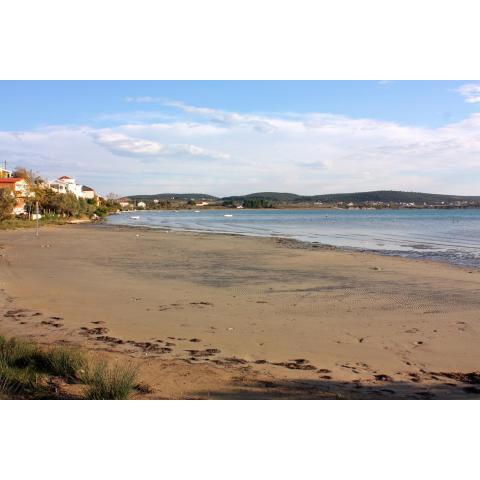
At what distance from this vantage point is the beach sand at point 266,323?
6391mm

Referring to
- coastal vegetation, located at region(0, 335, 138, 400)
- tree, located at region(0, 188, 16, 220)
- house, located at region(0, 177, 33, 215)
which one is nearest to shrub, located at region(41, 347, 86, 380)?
coastal vegetation, located at region(0, 335, 138, 400)

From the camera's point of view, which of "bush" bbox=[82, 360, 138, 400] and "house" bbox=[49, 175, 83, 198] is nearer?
"bush" bbox=[82, 360, 138, 400]

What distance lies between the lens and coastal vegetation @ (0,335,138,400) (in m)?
5.22

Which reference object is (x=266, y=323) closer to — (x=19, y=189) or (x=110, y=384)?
(x=110, y=384)

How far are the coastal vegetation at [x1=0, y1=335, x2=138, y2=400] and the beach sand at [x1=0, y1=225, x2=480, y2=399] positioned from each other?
0.52 meters

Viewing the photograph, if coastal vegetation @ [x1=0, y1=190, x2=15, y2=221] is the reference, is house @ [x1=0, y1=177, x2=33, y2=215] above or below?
above

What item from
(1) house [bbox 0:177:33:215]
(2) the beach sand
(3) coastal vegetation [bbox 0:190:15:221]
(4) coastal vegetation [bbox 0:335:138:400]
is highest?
(1) house [bbox 0:177:33:215]

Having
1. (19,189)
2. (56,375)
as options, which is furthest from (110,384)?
(19,189)

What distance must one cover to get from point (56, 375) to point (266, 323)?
436 centimetres

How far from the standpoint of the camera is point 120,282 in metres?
14.7

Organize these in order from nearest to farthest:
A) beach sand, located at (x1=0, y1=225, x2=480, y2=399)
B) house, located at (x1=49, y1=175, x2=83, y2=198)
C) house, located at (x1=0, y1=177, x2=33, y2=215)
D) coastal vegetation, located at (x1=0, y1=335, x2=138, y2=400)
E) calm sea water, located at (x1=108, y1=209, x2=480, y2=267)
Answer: coastal vegetation, located at (x1=0, y1=335, x2=138, y2=400) < beach sand, located at (x1=0, y1=225, x2=480, y2=399) < calm sea water, located at (x1=108, y1=209, x2=480, y2=267) < house, located at (x1=0, y1=177, x2=33, y2=215) < house, located at (x1=49, y1=175, x2=83, y2=198)

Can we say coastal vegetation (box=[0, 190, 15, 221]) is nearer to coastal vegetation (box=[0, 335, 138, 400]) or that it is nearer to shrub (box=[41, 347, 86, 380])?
coastal vegetation (box=[0, 335, 138, 400])

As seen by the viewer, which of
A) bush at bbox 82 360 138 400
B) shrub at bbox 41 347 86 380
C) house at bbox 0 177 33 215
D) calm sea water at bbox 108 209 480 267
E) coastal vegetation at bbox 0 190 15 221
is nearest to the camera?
bush at bbox 82 360 138 400

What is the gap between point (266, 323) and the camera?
968 centimetres
